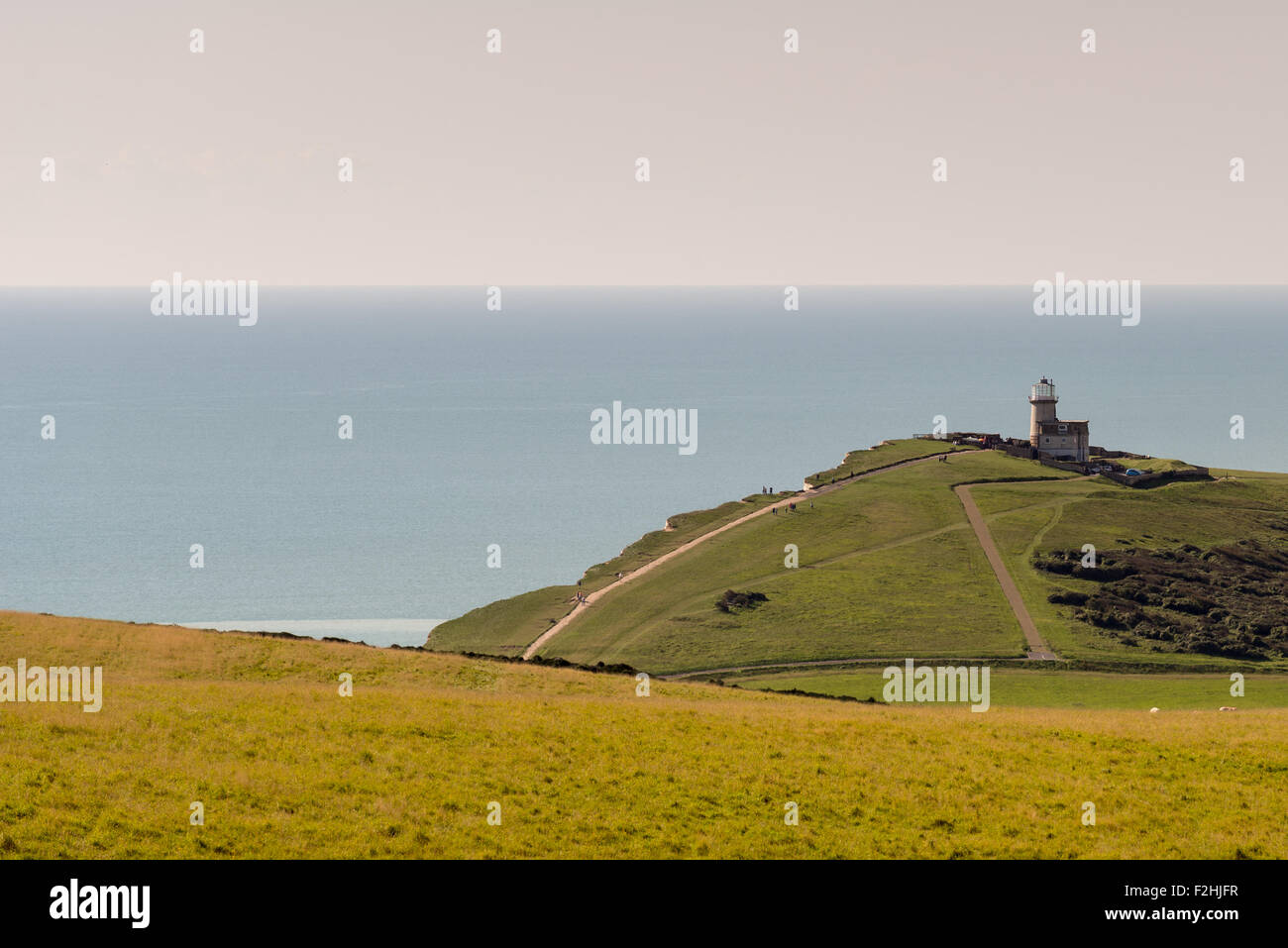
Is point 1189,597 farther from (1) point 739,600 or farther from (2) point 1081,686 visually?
(1) point 739,600

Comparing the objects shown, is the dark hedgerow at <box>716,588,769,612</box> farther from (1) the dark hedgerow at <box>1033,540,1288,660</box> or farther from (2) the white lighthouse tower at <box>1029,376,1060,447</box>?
(2) the white lighthouse tower at <box>1029,376,1060,447</box>

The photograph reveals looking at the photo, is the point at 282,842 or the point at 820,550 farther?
the point at 820,550

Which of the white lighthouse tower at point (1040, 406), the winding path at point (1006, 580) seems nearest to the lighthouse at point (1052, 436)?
the white lighthouse tower at point (1040, 406)

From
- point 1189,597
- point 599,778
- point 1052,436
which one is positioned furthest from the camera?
point 1052,436

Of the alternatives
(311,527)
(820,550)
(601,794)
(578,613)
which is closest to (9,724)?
(601,794)

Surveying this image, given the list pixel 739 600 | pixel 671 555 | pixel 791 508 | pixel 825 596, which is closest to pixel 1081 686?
pixel 825 596

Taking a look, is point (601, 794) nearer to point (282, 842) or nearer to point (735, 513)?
point (282, 842)

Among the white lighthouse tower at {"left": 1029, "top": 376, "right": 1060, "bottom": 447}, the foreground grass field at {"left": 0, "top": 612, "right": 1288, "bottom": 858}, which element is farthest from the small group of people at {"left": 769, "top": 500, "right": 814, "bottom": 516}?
the foreground grass field at {"left": 0, "top": 612, "right": 1288, "bottom": 858}

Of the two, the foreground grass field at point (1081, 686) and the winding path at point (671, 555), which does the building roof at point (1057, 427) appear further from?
the foreground grass field at point (1081, 686)
